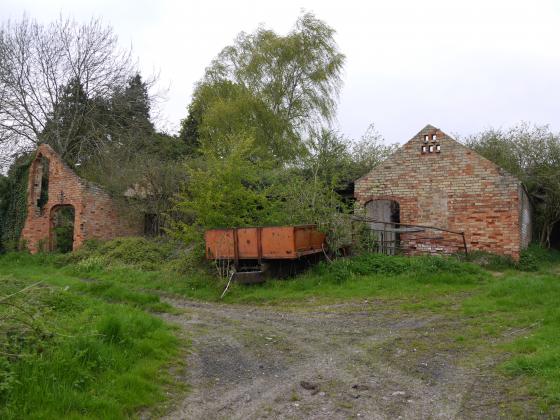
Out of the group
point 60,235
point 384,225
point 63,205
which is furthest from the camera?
point 60,235

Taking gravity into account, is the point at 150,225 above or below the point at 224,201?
below

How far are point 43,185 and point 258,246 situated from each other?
44.7 feet

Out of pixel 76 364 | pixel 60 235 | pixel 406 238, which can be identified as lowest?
pixel 76 364

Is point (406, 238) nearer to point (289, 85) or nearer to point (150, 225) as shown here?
point (150, 225)

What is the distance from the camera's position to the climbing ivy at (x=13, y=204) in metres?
20.0

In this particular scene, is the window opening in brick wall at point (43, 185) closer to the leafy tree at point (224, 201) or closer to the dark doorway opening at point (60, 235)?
the dark doorway opening at point (60, 235)

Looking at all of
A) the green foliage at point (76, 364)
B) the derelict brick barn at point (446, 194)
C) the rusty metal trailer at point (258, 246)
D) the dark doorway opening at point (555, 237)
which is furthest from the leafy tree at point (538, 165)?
the green foliage at point (76, 364)

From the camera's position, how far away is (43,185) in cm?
2027

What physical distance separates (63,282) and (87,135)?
500 inches

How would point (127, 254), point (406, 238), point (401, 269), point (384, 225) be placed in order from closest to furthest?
point (401, 269) < point (406, 238) < point (384, 225) < point (127, 254)

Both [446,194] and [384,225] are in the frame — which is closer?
[446,194]

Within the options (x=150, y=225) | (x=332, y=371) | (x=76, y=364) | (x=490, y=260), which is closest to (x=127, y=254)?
(x=150, y=225)

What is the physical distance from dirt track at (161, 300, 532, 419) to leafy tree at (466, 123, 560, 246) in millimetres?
13042

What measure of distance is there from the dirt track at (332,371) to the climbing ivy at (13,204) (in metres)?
15.0
